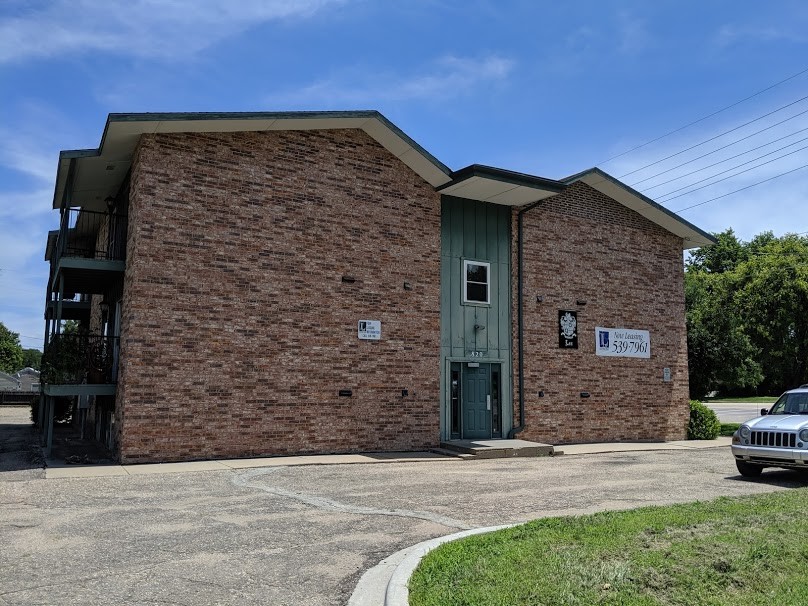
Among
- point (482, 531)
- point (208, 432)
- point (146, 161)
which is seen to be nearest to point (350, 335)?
point (208, 432)

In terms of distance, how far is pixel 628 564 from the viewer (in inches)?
222

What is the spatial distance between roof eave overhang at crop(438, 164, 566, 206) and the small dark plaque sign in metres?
3.37

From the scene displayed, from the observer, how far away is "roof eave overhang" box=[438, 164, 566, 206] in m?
16.7

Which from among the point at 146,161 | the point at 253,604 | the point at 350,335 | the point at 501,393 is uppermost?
the point at 146,161

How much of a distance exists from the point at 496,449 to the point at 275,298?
6135 mm

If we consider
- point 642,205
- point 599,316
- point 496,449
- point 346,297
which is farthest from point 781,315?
point 346,297

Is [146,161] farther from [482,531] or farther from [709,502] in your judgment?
[709,502]

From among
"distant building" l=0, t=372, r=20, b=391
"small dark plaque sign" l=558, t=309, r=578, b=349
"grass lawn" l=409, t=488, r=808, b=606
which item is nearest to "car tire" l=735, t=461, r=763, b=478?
"grass lawn" l=409, t=488, r=808, b=606

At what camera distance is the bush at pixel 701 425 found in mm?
21547

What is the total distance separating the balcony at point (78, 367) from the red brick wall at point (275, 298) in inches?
37.0

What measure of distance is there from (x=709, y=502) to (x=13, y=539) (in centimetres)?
818

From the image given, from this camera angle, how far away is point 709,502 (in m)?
8.83

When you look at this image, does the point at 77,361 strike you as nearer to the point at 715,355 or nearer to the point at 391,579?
the point at 391,579

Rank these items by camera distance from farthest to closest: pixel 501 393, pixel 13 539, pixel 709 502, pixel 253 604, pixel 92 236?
pixel 92 236 → pixel 501 393 → pixel 709 502 → pixel 13 539 → pixel 253 604
